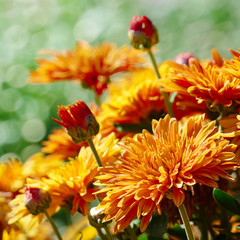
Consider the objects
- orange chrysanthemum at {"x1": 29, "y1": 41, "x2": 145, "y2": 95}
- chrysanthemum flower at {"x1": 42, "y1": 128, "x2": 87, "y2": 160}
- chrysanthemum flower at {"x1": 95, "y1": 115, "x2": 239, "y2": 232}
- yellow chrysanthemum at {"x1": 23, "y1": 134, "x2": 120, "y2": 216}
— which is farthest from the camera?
orange chrysanthemum at {"x1": 29, "y1": 41, "x2": 145, "y2": 95}

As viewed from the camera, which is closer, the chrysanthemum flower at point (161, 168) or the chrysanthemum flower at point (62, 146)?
the chrysanthemum flower at point (161, 168)

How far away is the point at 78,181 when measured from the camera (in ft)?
2.26

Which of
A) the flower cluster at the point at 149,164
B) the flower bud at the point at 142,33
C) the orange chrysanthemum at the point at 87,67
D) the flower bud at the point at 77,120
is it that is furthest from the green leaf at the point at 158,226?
the orange chrysanthemum at the point at 87,67

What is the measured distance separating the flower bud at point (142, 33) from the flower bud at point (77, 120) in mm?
190

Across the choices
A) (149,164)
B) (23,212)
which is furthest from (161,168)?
(23,212)

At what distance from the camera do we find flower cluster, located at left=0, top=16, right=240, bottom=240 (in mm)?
584

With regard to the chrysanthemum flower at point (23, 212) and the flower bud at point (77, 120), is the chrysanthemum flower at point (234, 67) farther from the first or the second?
the chrysanthemum flower at point (23, 212)

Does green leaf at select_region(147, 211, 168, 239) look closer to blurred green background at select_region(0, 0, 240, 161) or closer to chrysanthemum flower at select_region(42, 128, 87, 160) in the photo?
chrysanthemum flower at select_region(42, 128, 87, 160)

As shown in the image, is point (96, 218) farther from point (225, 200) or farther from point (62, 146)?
point (62, 146)

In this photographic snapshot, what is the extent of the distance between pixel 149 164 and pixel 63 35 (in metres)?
2.25

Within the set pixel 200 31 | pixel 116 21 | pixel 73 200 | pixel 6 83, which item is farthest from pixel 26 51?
pixel 73 200

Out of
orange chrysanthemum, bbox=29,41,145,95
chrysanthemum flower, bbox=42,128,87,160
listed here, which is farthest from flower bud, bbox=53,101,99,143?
orange chrysanthemum, bbox=29,41,145,95

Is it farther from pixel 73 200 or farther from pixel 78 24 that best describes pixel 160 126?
pixel 78 24

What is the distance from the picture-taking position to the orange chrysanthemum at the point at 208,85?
63 centimetres
